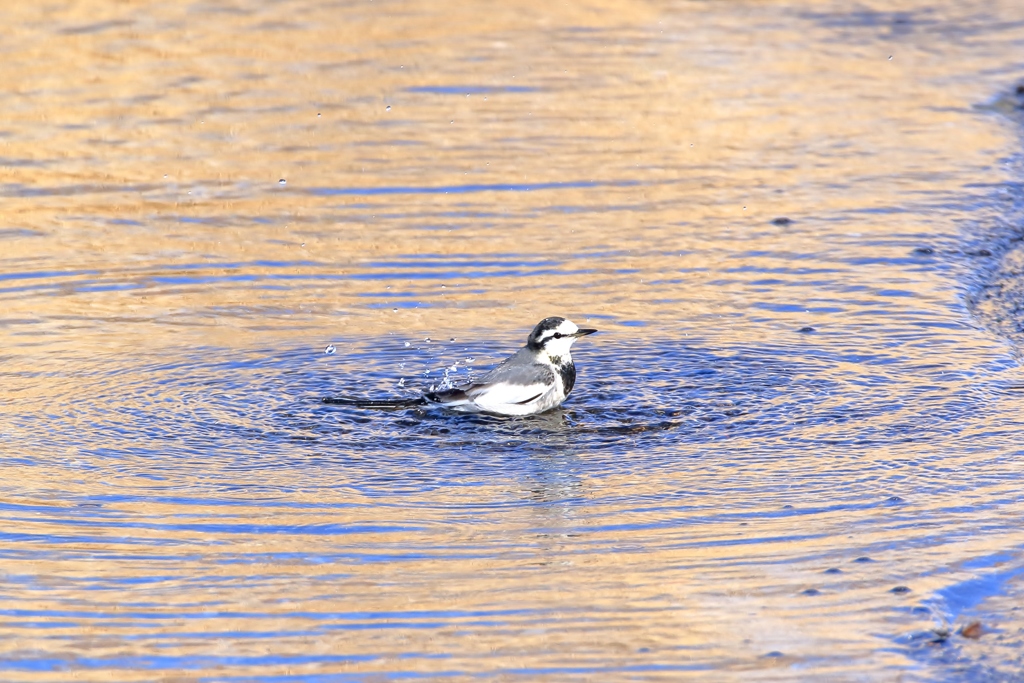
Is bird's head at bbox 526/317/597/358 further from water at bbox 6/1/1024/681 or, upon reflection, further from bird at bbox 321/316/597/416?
water at bbox 6/1/1024/681

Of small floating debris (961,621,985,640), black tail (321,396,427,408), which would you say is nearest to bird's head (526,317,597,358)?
black tail (321,396,427,408)

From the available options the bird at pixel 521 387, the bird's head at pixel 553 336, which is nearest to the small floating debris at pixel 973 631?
Answer: the bird at pixel 521 387

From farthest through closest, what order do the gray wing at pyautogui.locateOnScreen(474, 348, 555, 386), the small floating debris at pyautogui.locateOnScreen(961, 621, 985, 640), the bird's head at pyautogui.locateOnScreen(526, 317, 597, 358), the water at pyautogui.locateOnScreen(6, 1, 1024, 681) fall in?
the bird's head at pyautogui.locateOnScreen(526, 317, 597, 358)
the gray wing at pyautogui.locateOnScreen(474, 348, 555, 386)
the water at pyautogui.locateOnScreen(6, 1, 1024, 681)
the small floating debris at pyautogui.locateOnScreen(961, 621, 985, 640)

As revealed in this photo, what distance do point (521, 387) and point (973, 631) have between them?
3.23 metres

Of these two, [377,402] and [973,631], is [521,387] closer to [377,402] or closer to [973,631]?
[377,402]

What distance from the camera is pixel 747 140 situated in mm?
12703

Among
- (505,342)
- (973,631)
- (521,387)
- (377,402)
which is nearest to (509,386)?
(521,387)

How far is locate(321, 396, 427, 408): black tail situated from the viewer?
327 inches

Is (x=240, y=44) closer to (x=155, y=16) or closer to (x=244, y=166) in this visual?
(x=155, y=16)

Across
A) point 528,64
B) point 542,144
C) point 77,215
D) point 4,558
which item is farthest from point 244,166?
point 4,558

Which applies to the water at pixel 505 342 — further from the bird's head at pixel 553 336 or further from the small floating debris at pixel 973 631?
the bird's head at pixel 553 336

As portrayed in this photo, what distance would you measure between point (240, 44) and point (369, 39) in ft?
4.03

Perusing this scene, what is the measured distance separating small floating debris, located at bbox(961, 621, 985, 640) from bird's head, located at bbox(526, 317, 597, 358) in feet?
10.5

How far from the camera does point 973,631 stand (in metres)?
5.55
